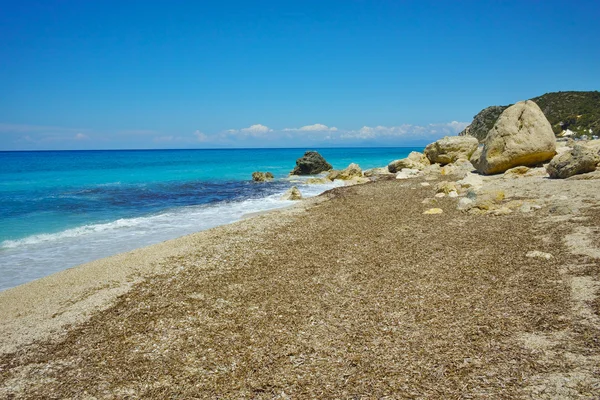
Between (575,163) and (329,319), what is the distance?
53.5 ft

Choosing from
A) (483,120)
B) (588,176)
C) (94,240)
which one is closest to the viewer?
(94,240)

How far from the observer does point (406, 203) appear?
17562 millimetres

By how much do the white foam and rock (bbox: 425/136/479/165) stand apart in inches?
782

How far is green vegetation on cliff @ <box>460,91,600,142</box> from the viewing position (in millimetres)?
61344

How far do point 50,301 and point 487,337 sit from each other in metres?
9.36

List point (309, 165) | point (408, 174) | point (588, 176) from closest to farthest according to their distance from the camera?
point (588, 176) < point (408, 174) < point (309, 165)

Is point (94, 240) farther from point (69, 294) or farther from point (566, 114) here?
point (566, 114)

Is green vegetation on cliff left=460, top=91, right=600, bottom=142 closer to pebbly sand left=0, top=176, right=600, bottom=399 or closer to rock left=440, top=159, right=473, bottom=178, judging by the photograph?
rock left=440, top=159, right=473, bottom=178

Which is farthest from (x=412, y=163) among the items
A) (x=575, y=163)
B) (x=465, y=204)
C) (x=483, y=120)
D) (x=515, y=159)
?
(x=483, y=120)

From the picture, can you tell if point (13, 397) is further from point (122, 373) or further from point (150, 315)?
point (150, 315)

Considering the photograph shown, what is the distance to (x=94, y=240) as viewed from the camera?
14.9m

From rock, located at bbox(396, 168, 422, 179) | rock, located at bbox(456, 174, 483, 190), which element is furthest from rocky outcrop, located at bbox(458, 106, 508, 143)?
rock, located at bbox(456, 174, 483, 190)

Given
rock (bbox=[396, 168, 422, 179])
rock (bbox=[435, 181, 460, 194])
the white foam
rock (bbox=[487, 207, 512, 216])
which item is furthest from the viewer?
rock (bbox=[396, 168, 422, 179])

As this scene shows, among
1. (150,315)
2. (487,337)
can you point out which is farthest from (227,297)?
(487,337)
